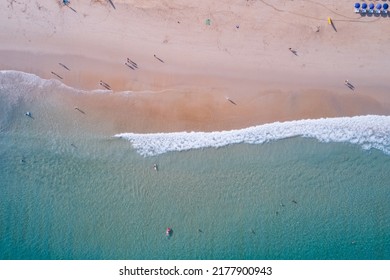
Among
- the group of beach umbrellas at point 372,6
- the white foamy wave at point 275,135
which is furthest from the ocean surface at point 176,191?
the group of beach umbrellas at point 372,6

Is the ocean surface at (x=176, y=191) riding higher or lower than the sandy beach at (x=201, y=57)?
lower

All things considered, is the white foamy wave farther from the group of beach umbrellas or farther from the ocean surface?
the group of beach umbrellas

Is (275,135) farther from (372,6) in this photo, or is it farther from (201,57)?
(372,6)

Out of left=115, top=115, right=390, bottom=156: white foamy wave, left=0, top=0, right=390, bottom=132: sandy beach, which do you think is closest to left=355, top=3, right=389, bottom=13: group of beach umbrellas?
left=0, top=0, right=390, bottom=132: sandy beach

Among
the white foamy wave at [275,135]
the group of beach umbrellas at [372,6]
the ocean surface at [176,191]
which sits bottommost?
the ocean surface at [176,191]

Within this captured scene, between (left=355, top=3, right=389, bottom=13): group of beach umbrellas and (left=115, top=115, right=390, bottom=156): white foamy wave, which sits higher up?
(left=355, top=3, right=389, bottom=13): group of beach umbrellas

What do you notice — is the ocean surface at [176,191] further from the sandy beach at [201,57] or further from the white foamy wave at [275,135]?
the sandy beach at [201,57]
